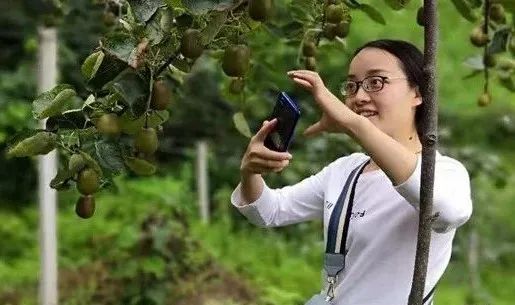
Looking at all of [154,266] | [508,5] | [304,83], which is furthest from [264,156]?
[154,266]

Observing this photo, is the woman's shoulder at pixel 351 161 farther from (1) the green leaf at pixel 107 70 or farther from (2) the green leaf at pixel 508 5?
(1) the green leaf at pixel 107 70

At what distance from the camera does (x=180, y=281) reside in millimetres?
4129

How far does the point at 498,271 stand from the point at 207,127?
387cm

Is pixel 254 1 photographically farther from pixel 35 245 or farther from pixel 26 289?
pixel 35 245

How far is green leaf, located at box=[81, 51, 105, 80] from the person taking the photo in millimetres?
1255

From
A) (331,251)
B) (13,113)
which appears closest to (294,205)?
(331,251)

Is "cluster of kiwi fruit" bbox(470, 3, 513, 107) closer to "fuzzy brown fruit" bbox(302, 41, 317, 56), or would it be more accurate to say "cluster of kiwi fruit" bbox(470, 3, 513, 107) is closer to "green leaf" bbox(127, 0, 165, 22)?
"fuzzy brown fruit" bbox(302, 41, 317, 56)

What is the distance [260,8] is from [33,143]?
0.35 meters

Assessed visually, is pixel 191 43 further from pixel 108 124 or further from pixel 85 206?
pixel 85 206

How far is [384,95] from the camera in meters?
1.59

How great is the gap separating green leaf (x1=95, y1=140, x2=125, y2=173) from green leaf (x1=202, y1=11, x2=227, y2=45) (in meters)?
0.21

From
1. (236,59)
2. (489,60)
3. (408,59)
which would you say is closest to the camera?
(236,59)

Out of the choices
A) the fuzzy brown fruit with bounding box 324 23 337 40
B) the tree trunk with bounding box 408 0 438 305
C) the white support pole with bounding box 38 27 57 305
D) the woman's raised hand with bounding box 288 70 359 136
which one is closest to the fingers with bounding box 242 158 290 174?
the woman's raised hand with bounding box 288 70 359 136

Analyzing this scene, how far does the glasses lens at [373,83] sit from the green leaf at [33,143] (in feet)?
1.78
